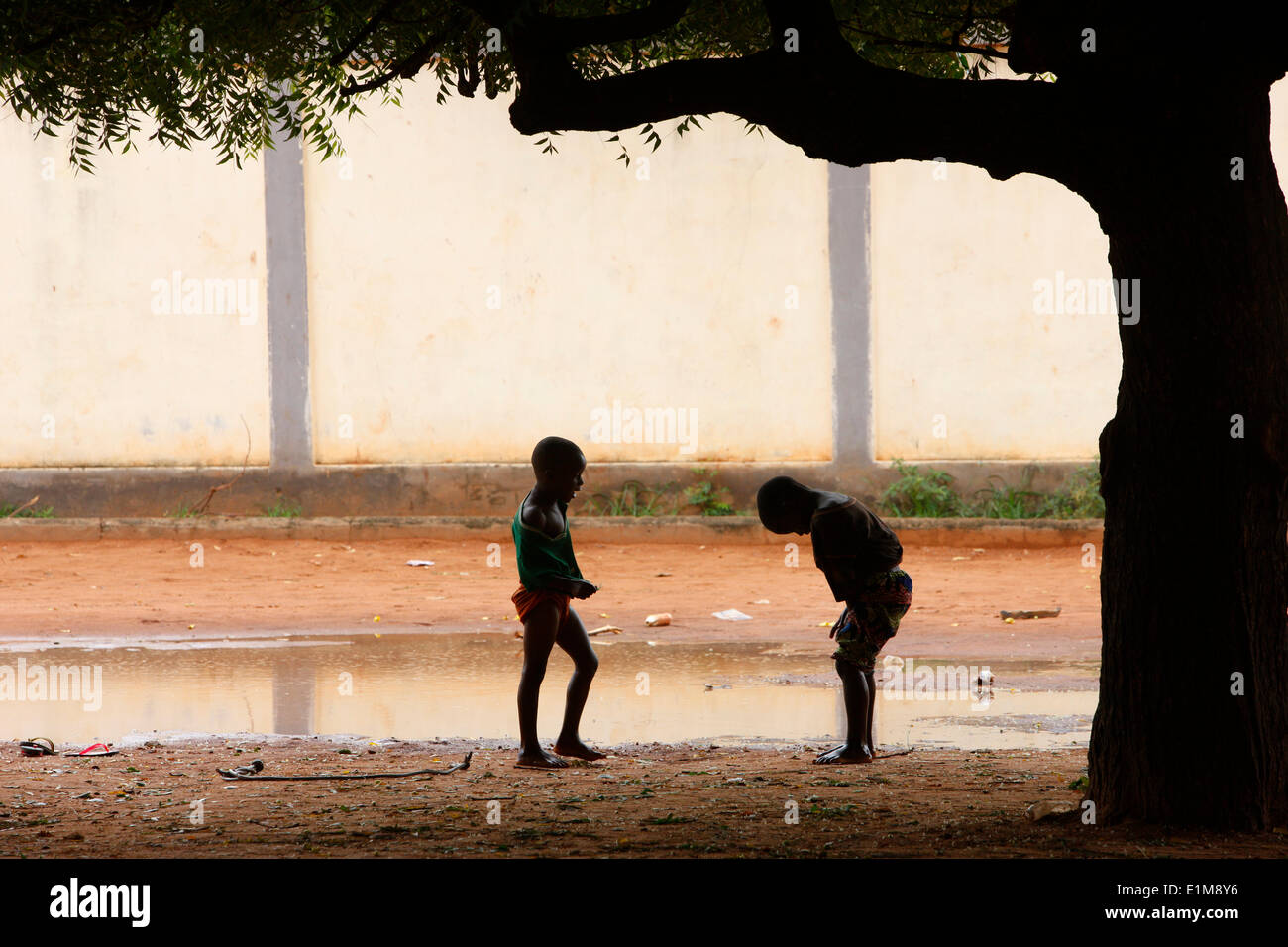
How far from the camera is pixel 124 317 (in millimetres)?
17406

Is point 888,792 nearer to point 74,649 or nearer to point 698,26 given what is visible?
point 698,26

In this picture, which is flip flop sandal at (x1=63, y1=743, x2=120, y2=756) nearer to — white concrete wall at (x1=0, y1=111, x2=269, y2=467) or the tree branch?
the tree branch

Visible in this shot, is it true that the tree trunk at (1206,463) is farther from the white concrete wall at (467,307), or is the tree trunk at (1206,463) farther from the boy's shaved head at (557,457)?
the white concrete wall at (467,307)

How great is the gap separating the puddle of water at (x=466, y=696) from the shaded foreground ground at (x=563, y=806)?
A: 517 millimetres

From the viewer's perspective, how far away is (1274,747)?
4.62 m

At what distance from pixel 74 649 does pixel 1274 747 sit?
783cm

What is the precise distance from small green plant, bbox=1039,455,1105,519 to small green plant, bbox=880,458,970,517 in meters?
1.00

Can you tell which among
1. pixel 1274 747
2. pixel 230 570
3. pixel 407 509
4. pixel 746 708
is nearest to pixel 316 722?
pixel 746 708

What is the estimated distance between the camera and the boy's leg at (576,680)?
20.7 feet

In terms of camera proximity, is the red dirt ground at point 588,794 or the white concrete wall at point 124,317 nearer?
the red dirt ground at point 588,794

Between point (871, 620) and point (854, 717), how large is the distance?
43 centimetres

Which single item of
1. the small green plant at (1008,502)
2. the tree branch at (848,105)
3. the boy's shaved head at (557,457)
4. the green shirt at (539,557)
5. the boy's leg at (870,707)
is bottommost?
the boy's leg at (870,707)

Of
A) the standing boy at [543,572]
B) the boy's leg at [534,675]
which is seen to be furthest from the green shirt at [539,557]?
the boy's leg at [534,675]

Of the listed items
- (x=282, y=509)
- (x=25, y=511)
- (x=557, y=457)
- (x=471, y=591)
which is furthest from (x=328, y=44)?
(x=25, y=511)
